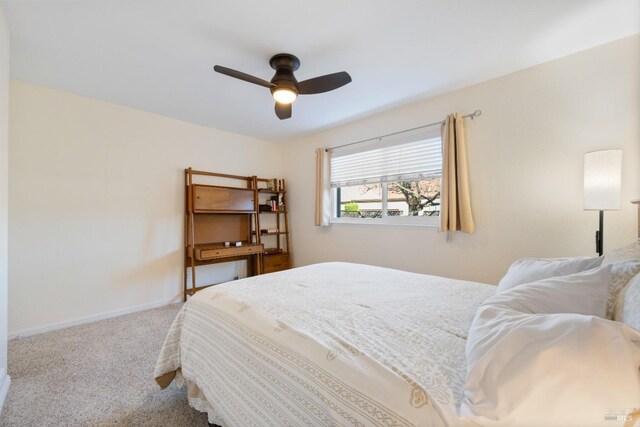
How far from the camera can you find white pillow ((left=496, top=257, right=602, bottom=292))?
114 cm

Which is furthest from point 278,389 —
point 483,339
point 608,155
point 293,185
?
point 293,185

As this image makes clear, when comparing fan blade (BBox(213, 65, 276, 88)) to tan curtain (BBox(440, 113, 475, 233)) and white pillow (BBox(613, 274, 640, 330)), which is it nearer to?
tan curtain (BBox(440, 113, 475, 233))

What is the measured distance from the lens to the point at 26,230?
2.47 metres

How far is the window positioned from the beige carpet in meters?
2.59

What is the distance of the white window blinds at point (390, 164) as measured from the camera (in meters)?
2.89

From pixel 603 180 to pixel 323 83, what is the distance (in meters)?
1.94

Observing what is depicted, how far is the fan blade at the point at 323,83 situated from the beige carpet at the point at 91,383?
225 centimetres

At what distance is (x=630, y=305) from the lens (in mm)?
804

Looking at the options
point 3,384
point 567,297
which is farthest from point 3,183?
point 567,297

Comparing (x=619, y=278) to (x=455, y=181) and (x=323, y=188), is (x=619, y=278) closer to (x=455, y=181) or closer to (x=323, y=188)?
(x=455, y=181)

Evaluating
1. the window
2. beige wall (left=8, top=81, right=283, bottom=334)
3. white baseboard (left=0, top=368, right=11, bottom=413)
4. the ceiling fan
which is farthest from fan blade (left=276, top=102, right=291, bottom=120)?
white baseboard (left=0, top=368, right=11, bottom=413)

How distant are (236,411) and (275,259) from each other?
2.98m

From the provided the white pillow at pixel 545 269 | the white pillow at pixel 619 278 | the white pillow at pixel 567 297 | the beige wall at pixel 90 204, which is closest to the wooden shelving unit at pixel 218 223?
the beige wall at pixel 90 204

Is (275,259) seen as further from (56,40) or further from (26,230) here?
(56,40)
